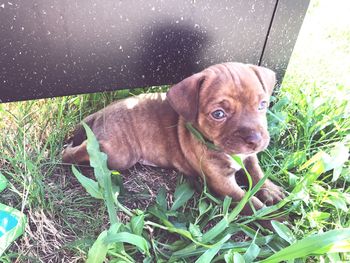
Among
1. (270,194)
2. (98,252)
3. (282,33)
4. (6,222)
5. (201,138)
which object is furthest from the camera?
(282,33)

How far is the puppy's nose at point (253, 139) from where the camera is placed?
2049 millimetres

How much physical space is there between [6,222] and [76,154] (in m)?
0.57

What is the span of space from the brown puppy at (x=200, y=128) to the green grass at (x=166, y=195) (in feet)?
0.41

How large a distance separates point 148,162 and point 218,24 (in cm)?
105

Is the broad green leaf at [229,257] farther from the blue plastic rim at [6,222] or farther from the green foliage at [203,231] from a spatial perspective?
the blue plastic rim at [6,222]

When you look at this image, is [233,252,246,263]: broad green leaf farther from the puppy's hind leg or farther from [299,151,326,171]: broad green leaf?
the puppy's hind leg

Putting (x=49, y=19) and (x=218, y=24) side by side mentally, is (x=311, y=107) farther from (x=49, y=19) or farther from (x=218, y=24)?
Answer: (x=49, y=19)

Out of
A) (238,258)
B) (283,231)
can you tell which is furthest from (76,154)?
(283,231)

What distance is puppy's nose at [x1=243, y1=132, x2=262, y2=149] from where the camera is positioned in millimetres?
2049

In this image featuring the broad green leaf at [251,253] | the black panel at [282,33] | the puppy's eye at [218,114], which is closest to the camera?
the broad green leaf at [251,253]

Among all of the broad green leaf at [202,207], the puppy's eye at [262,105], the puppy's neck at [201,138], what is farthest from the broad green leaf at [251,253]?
the puppy's eye at [262,105]

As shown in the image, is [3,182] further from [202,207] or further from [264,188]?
[264,188]

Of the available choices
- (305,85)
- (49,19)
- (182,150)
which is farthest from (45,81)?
(305,85)

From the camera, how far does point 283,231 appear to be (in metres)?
2.10
